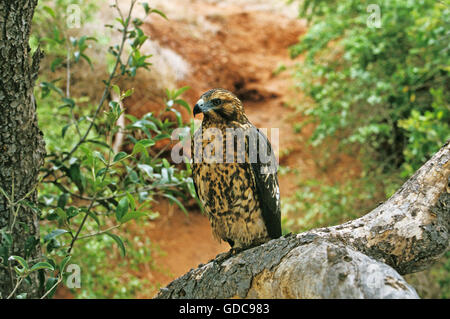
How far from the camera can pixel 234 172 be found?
96.3 inches

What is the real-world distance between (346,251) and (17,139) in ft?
5.75

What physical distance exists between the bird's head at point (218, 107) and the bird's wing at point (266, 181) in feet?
0.48

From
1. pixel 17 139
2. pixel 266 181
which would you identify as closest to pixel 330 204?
pixel 266 181

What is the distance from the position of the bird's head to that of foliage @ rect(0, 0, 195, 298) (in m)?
0.34

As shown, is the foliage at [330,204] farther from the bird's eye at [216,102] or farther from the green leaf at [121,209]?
the green leaf at [121,209]

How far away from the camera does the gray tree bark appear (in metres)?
1.59

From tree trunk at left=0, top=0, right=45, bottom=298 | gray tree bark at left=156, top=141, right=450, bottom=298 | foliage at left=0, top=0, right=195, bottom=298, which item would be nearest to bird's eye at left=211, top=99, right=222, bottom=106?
foliage at left=0, top=0, right=195, bottom=298

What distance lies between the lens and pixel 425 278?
15.2ft

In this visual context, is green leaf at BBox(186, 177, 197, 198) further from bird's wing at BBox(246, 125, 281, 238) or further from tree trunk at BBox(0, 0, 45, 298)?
tree trunk at BBox(0, 0, 45, 298)

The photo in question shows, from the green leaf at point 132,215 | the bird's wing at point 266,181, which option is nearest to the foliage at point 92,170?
the green leaf at point 132,215

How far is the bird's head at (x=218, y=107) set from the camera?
2.38 m
